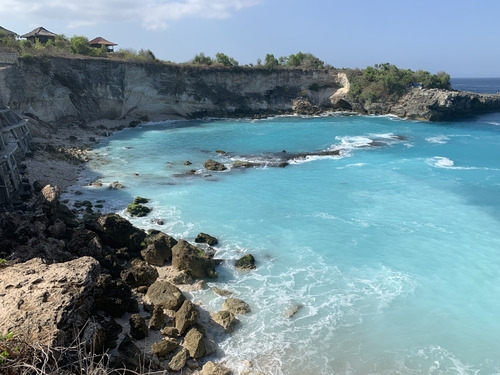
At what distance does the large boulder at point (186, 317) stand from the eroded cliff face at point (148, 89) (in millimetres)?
33776

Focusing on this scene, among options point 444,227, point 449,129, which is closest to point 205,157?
point 444,227

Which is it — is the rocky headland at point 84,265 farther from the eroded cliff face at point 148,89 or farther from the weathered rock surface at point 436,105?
the weathered rock surface at point 436,105

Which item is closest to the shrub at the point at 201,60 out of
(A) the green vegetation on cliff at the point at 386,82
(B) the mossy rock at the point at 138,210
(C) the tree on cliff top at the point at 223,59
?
(C) the tree on cliff top at the point at 223,59

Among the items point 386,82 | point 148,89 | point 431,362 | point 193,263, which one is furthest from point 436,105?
point 431,362

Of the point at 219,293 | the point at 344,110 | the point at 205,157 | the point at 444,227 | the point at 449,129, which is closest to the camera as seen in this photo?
the point at 219,293

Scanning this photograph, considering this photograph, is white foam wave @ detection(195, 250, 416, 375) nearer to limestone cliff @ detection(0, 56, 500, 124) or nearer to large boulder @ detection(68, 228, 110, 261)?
large boulder @ detection(68, 228, 110, 261)

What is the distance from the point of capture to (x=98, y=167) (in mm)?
33312

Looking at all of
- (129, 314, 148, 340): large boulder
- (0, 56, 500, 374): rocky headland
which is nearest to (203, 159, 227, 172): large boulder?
(0, 56, 500, 374): rocky headland

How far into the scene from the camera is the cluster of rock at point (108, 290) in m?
8.16

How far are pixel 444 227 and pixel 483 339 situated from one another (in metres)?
9.16

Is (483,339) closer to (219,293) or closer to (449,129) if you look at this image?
(219,293)

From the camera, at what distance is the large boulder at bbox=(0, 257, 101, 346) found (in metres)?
7.50

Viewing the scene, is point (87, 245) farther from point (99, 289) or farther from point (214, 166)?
point (214, 166)

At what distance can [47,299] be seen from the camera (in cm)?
825
